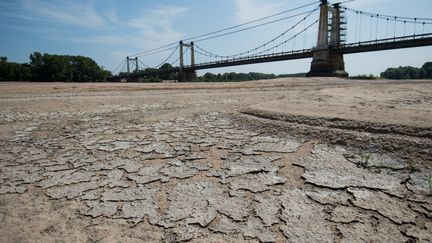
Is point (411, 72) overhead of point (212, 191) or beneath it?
overhead

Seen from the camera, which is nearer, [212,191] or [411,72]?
[212,191]

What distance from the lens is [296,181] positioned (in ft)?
7.29

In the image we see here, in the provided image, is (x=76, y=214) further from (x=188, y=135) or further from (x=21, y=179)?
(x=188, y=135)

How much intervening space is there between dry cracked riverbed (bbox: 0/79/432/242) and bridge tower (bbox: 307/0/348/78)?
28131 mm

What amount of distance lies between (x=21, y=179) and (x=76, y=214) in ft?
3.30

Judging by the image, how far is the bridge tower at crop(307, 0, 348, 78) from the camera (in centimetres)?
2986

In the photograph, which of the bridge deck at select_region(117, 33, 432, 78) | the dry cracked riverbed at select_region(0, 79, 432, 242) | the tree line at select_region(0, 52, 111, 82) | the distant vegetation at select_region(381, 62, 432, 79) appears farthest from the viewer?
the distant vegetation at select_region(381, 62, 432, 79)

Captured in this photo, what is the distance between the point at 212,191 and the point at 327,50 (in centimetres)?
3181

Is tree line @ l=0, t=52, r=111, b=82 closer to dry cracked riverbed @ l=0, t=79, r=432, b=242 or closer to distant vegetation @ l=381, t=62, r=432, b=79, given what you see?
dry cracked riverbed @ l=0, t=79, r=432, b=242

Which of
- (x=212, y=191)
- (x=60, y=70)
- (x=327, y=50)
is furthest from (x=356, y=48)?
(x=60, y=70)

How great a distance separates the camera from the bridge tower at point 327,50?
98.0 ft

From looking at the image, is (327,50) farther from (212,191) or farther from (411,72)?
(411,72)

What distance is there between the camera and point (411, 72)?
2306 inches

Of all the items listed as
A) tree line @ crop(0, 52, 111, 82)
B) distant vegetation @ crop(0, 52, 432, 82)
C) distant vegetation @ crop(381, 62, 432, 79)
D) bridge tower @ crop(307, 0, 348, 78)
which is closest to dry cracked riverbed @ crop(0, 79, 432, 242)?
bridge tower @ crop(307, 0, 348, 78)
